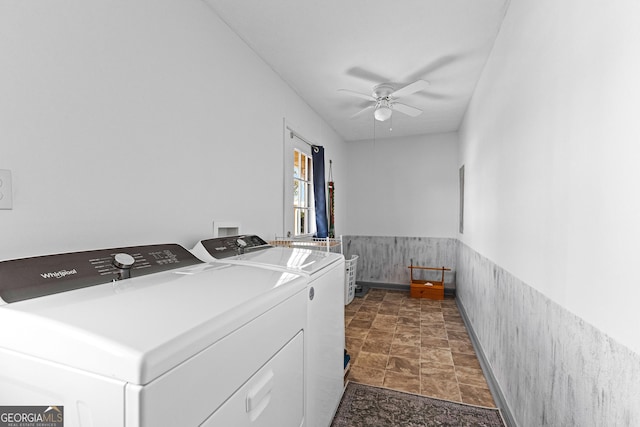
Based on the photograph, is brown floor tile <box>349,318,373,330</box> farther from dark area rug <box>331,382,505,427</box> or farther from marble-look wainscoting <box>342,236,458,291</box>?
marble-look wainscoting <box>342,236,458,291</box>

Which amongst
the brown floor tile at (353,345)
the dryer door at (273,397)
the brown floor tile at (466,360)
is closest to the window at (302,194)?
the brown floor tile at (353,345)

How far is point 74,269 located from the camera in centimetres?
97

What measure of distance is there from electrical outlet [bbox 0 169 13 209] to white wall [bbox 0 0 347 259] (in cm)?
2

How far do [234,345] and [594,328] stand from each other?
3.41ft

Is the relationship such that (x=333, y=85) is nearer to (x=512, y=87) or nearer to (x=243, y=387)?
(x=512, y=87)

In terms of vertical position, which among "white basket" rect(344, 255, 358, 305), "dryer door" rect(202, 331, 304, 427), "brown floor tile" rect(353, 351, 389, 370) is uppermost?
"dryer door" rect(202, 331, 304, 427)

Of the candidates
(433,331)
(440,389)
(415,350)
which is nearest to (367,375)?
(440,389)

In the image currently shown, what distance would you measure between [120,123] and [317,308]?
1.18m

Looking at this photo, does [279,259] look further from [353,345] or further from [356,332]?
[356,332]

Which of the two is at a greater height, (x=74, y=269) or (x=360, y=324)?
(x=74, y=269)

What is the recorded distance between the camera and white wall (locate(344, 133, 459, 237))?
4754 millimetres

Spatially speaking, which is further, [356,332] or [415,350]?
[356,332]

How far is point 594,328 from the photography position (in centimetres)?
91

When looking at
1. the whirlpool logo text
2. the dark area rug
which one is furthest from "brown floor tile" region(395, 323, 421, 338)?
the whirlpool logo text
